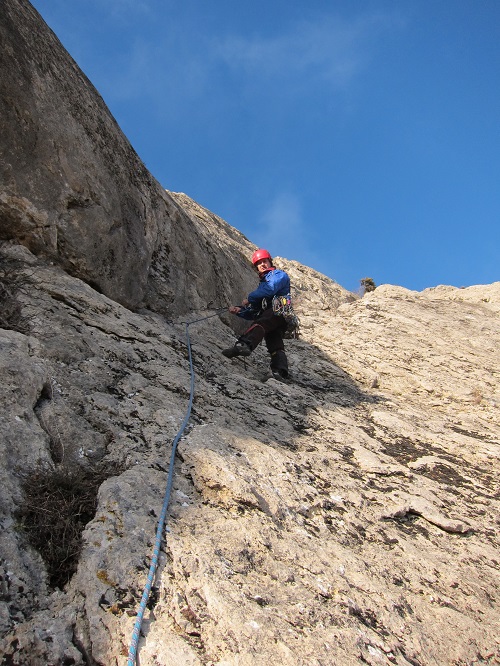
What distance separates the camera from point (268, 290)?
26.2ft

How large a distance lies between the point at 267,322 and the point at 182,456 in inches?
159

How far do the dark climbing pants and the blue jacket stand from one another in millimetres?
188

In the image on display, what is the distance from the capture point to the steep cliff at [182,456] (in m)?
2.73

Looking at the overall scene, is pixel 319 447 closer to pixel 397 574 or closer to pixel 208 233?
pixel 397 574

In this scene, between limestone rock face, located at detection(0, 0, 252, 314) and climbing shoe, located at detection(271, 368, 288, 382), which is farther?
climbing shoe, located at detection(271, 368, 288, 382)

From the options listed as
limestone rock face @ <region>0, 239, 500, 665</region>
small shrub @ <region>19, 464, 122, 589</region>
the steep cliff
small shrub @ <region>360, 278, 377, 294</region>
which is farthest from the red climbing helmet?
small shrub @ <region>360, 278, 377, 294</region>

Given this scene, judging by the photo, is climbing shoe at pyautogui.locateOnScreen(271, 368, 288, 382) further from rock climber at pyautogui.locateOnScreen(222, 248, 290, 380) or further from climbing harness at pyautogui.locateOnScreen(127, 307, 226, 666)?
climbing harness at pyautogui.locateOnScreen(127, 307, 226, 666)

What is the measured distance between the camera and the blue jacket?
7.99 meters

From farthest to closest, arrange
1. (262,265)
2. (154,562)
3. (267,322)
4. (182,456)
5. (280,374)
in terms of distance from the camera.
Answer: (262,265) < (267,322) < (280,374) < (182,456) < (154,562)

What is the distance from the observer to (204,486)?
12.4 ft

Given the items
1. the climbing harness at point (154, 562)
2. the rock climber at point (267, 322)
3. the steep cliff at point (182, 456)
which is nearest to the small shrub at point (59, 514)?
the steep cliff at point (182, 456)

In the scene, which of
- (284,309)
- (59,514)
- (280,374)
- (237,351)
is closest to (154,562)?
(59,514)

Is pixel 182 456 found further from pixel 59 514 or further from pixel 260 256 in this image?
pixel 260 256

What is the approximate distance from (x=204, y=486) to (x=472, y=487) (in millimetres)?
2942
